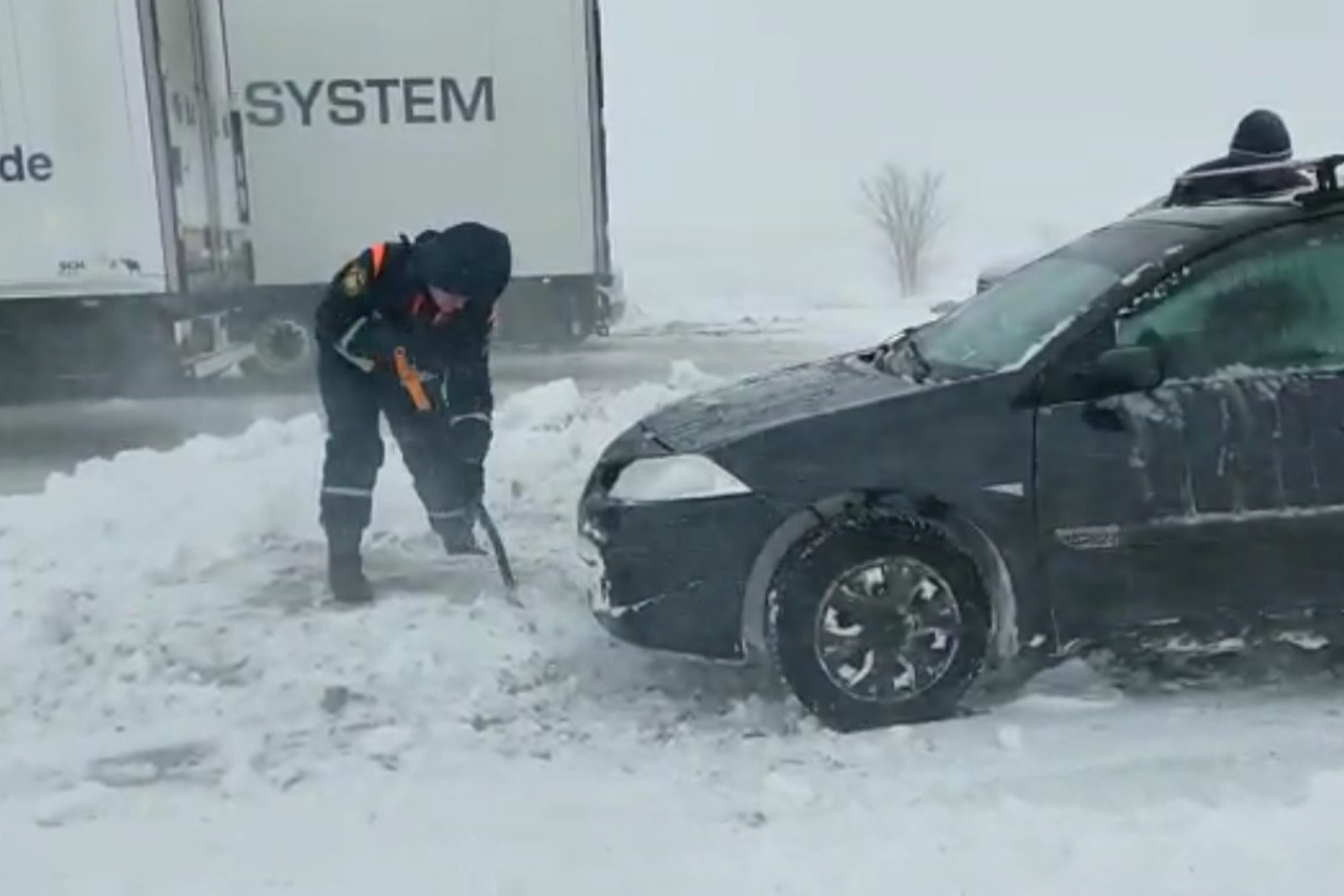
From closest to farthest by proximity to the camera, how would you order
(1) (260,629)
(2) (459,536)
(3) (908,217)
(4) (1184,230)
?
(4) (1184,230) → (1) (260,629) → (2) (459,536) → (3) (908,217)

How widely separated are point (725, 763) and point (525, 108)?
33.3 feet

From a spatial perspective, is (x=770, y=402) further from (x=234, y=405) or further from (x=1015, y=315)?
(x=234, y=405)

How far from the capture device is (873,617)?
174 inches

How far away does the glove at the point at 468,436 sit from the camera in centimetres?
607

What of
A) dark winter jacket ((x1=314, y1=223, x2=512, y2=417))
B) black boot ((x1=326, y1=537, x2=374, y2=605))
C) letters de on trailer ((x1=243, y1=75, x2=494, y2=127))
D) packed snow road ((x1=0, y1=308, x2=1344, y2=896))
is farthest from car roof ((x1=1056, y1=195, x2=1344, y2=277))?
letters de on trailer ((x1=243, y1=75, x2=494, y2=127))

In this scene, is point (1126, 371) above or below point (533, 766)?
above

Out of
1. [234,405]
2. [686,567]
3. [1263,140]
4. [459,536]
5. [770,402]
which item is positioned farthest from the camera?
[234,405]

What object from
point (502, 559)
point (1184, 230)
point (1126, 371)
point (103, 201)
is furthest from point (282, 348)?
point (1126, 371)

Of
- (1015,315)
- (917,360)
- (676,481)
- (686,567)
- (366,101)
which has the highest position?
(366,101)

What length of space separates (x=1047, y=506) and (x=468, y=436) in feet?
8.67

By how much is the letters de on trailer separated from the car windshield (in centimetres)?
879

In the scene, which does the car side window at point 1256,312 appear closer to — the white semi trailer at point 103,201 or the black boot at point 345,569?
the black boot at point 345,569

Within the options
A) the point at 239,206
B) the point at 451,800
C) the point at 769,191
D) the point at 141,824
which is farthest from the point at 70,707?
the point at 769,191

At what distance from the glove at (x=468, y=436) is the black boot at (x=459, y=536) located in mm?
312
